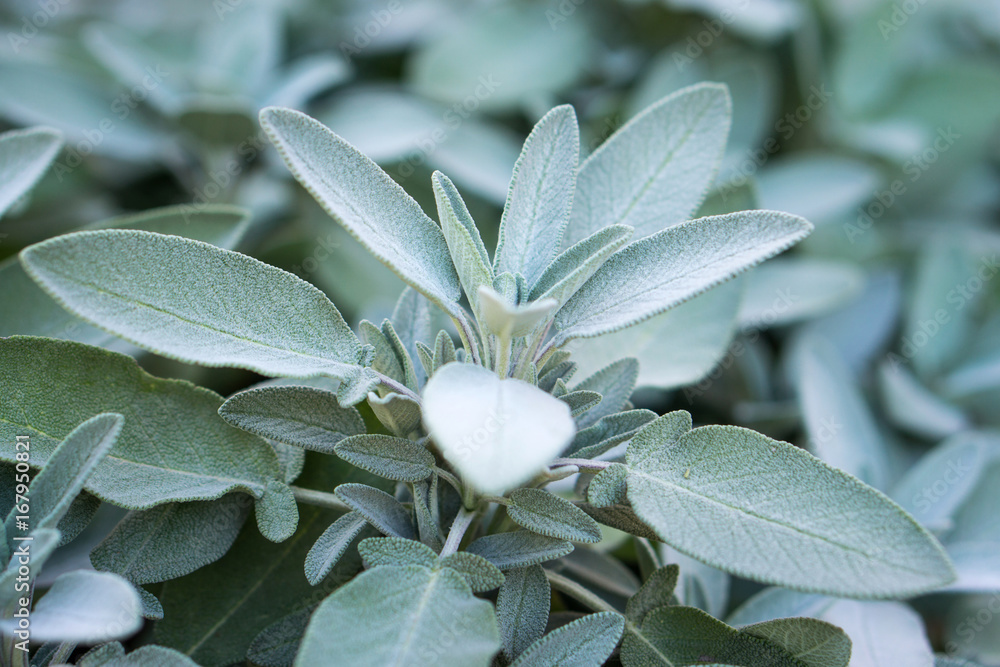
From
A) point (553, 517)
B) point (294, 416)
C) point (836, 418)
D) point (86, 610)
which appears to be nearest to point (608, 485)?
point (553, 517)

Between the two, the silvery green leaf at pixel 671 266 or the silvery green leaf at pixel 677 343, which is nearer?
the silvery green leaf at pixel 671 266

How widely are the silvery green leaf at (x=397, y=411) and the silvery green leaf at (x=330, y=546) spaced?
0.08 meters

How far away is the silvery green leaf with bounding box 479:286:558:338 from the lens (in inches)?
19.4

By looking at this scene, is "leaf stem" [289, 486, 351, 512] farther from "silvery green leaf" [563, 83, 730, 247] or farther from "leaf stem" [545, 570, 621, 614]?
"silvery green leaf" [563, 83, 730, 247]

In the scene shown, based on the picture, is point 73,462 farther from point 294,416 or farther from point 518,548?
point 518,548

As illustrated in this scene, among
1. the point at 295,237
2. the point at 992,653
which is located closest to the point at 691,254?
the point at 992,653

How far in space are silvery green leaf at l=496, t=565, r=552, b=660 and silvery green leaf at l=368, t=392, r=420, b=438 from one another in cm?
15

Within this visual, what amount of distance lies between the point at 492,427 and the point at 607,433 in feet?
0.65

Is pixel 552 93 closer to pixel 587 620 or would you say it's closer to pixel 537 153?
pixel 537 153

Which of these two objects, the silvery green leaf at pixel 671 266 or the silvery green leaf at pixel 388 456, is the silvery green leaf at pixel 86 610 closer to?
the silvery green leaf at pixel 388 456

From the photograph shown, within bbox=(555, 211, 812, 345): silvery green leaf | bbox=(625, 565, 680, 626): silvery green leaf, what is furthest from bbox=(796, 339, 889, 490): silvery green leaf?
bbox=(555, 211, 812, 345): silvery green leaf

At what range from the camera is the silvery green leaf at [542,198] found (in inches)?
25.1

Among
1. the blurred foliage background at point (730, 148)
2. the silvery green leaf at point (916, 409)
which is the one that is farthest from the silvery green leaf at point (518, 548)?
the silvery green leaf at point (916, 409)

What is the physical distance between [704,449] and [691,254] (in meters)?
0.15
